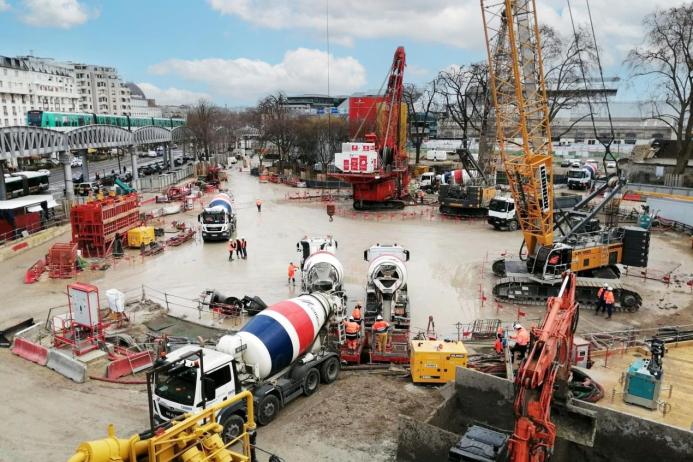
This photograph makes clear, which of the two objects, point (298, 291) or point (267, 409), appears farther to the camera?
point (298, 291)

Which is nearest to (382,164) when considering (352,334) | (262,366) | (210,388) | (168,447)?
(352,334)

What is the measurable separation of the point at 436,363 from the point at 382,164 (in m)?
30.9

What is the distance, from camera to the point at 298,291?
22375mm

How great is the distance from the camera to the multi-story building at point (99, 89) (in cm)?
13512

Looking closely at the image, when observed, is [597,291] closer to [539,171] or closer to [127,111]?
[539,171]

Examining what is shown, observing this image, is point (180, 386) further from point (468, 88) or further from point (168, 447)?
point (468, 88)

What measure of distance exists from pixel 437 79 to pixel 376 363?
2129 inches

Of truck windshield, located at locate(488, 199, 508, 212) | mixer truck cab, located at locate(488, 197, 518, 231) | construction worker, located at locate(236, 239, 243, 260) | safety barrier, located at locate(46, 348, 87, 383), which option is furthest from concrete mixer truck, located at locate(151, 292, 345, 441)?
truck windshield, located at locate(488, 199, 508, 212)

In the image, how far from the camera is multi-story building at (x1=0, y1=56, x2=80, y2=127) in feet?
306

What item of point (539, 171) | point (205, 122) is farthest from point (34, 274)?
point (205, 122)

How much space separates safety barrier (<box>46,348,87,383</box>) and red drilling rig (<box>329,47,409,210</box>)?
28357 millimetres

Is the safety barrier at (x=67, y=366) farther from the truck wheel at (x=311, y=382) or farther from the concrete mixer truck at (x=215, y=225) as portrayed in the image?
the concrete mixer truck at (x=215, y=225)

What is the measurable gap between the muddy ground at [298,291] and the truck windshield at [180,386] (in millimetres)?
2017

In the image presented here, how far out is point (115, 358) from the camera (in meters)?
15.5
